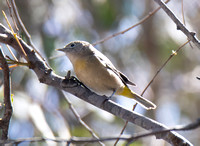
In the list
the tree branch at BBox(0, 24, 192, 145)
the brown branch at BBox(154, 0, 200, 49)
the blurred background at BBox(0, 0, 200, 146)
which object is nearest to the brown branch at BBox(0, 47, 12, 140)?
the tree branch at BBox(0, 24, 192, 145)

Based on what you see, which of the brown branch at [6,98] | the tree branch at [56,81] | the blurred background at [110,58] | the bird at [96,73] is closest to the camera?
the brown branch at [6,98]

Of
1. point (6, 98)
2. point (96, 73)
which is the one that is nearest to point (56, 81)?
point (6, 98)

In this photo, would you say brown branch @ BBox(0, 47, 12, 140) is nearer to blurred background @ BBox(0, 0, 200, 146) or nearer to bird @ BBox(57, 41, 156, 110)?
bird @ BBox(57, 41, 156, 110)

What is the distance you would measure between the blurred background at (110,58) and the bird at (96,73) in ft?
3.54

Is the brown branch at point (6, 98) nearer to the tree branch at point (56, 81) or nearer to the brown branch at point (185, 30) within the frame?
the tree branch at point (56, 81)

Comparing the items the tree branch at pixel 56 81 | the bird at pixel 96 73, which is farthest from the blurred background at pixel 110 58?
the tree branch at pixel 56 81

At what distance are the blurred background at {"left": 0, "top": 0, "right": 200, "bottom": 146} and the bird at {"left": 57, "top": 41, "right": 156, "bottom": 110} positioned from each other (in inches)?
42.5

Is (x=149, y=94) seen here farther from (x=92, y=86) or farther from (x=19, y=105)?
(x=92, y=86)

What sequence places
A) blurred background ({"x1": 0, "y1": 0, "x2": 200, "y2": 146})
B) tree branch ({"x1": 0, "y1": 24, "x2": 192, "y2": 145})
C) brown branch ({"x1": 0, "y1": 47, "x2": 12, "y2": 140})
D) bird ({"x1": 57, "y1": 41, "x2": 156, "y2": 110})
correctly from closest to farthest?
brown branch ({"x1": 0, "y1": 47, "x2": 12, "y2": 140}), tree branch ({"x1": 0, "y1": 24, "x2": 192, "y2": 145}), bird ({"x1": 57, "y1": 41, "x2": 156, "y2": 110}), blurred background ({"x1": 0, "y1": 0, "x2": 200, "y2": 146})

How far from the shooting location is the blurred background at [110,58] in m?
5.63

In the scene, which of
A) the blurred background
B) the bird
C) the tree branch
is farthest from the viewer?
the blurred background

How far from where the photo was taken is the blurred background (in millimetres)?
5629

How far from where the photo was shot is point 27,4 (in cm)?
647

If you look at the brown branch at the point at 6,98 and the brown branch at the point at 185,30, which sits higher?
the brown branch at the point at 6,98
